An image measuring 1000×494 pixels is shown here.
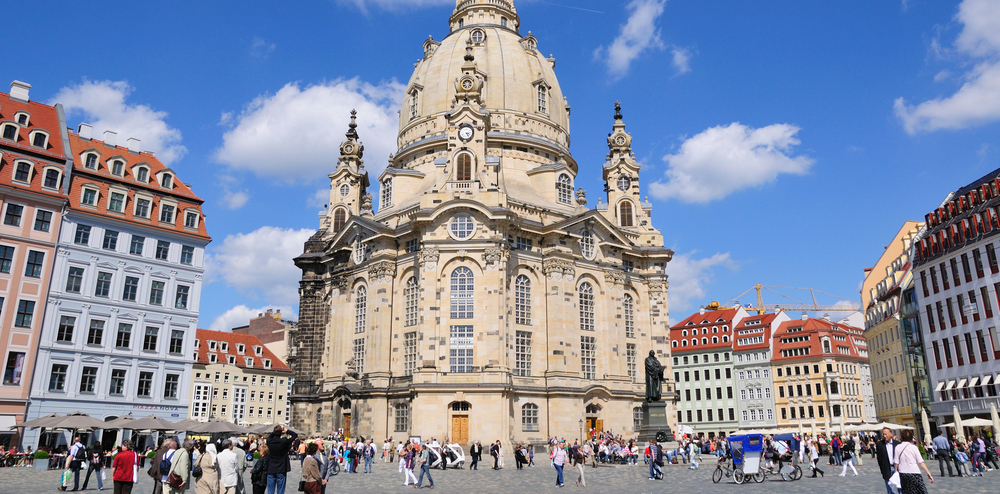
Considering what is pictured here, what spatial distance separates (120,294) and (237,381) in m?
41.9

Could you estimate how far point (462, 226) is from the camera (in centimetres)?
5322

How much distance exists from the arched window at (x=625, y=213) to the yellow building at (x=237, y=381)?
47.9 metres

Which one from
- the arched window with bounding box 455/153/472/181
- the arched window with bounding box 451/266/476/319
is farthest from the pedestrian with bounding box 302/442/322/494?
the arched window with bounding box 455/153/472/181

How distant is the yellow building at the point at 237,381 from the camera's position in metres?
79.7

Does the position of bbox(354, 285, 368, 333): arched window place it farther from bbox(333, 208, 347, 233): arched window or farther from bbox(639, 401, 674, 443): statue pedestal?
bbox(639, 401, 674, 443): statue pedestal

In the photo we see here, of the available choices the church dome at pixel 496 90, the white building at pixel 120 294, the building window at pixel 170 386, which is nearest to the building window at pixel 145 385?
the white building at pixel 120 294

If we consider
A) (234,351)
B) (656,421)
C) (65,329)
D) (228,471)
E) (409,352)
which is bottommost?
(228,471)

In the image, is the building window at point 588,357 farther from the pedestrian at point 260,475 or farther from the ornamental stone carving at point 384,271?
the pedestrian at point 260,475

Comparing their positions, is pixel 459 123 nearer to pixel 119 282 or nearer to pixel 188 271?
pixel 188 271

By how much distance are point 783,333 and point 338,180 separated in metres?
60.6

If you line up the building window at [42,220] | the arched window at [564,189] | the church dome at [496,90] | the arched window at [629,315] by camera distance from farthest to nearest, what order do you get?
the church dome at [496,90] → the arched window at [564,189] → the arched window at [629,315] → the building window at [42,220]

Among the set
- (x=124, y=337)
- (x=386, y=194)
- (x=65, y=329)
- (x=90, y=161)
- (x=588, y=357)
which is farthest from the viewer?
(x=386, y=194)

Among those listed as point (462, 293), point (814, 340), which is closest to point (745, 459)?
point (462, 293)

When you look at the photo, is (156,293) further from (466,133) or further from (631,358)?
(631,358)
